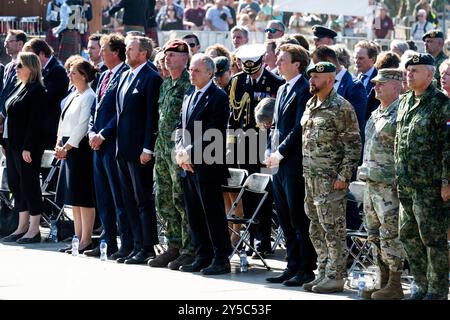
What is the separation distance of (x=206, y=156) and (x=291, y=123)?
1.06m

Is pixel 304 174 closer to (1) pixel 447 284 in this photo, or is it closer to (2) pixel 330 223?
(2) pixel 330 223

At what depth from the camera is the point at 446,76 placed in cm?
1042

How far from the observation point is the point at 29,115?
14.4 meters

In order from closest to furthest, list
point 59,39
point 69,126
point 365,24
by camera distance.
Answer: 1. point 69,126
2. point 59,39
3. point 365,24

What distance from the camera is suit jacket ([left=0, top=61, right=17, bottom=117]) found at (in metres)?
15.2

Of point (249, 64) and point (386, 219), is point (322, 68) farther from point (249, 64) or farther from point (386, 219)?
point (249, 64)

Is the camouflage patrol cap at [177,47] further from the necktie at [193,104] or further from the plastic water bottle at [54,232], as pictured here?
the plastic water bottle at [54,232]

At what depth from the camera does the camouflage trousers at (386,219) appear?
10.6 meters

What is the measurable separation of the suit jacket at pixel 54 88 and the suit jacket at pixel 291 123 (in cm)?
411

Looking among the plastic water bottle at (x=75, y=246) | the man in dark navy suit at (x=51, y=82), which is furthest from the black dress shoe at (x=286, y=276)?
the man in dark navy suit at (x=51, y=82)

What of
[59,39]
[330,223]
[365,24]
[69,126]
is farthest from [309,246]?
[365,24]

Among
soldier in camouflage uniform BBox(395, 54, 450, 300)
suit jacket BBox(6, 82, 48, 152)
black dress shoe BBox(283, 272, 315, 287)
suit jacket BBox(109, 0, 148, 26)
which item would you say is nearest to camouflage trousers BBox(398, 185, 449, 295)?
soldier in camouflage uniform BBox(395, 54, 450, 300)

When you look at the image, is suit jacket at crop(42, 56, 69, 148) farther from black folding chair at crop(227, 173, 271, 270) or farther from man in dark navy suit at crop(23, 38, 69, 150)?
black folding chair at crop(227, 173, 271, 270)

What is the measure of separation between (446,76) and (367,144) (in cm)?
94
